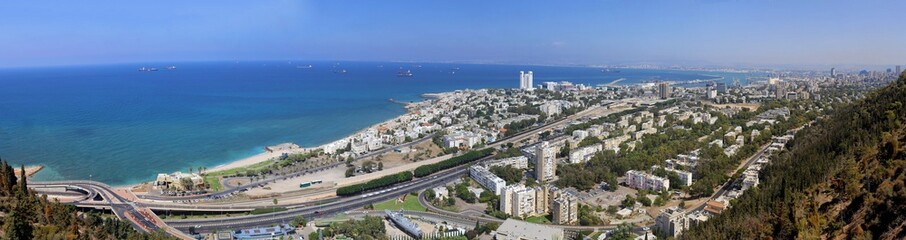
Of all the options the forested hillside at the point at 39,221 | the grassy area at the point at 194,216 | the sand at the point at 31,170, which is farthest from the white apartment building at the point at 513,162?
the sand at the point at 31,170

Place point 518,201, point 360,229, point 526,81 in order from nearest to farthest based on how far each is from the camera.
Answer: point 360,229 → point 518,201 → point 526,81

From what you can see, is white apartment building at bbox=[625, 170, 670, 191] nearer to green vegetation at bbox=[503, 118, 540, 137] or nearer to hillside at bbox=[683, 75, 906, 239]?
hillside at bbox=[683, 75, 906, 239]

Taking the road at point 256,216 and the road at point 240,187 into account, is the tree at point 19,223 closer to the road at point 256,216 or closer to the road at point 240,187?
the road at point 256,216

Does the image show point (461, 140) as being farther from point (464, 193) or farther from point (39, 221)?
point (39, 221)

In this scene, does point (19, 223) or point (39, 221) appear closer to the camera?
point (19, 223)

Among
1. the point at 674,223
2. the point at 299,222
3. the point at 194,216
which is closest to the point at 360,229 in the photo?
the point at 299,222

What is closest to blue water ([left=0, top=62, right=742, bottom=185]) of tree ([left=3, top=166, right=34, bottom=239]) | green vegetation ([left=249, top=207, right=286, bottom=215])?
green vegetation ([left=249, top=207, right=286, bottom=215])

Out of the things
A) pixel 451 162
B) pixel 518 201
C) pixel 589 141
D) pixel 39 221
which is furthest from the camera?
pixel 589 141
